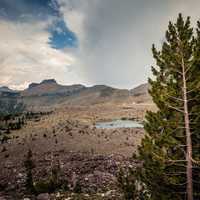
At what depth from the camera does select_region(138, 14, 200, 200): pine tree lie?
11.2 metres

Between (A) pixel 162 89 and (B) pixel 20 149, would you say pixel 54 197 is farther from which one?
(B) pixel 20 149

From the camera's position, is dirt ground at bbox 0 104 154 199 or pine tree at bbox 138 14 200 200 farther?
dirt ground at bbox 0 104 154 199

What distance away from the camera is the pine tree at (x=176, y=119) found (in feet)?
36.6

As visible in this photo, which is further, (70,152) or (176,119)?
(70,152)

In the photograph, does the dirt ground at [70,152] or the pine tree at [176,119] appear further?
the dirt ground at [70,152]

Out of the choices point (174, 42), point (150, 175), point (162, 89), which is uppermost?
point (174, 42)

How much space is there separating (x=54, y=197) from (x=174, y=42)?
1158 cm

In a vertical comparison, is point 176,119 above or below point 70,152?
above

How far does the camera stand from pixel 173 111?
1174cm

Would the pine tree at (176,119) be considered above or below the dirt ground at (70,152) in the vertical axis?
above

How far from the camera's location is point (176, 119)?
11352mm

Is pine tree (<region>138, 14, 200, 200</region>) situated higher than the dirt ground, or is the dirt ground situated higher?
pine tree (<region>138, 14, 200, 200</region>)

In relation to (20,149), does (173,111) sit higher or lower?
higher

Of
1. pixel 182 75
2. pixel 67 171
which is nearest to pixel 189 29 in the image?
pixel 182 75
